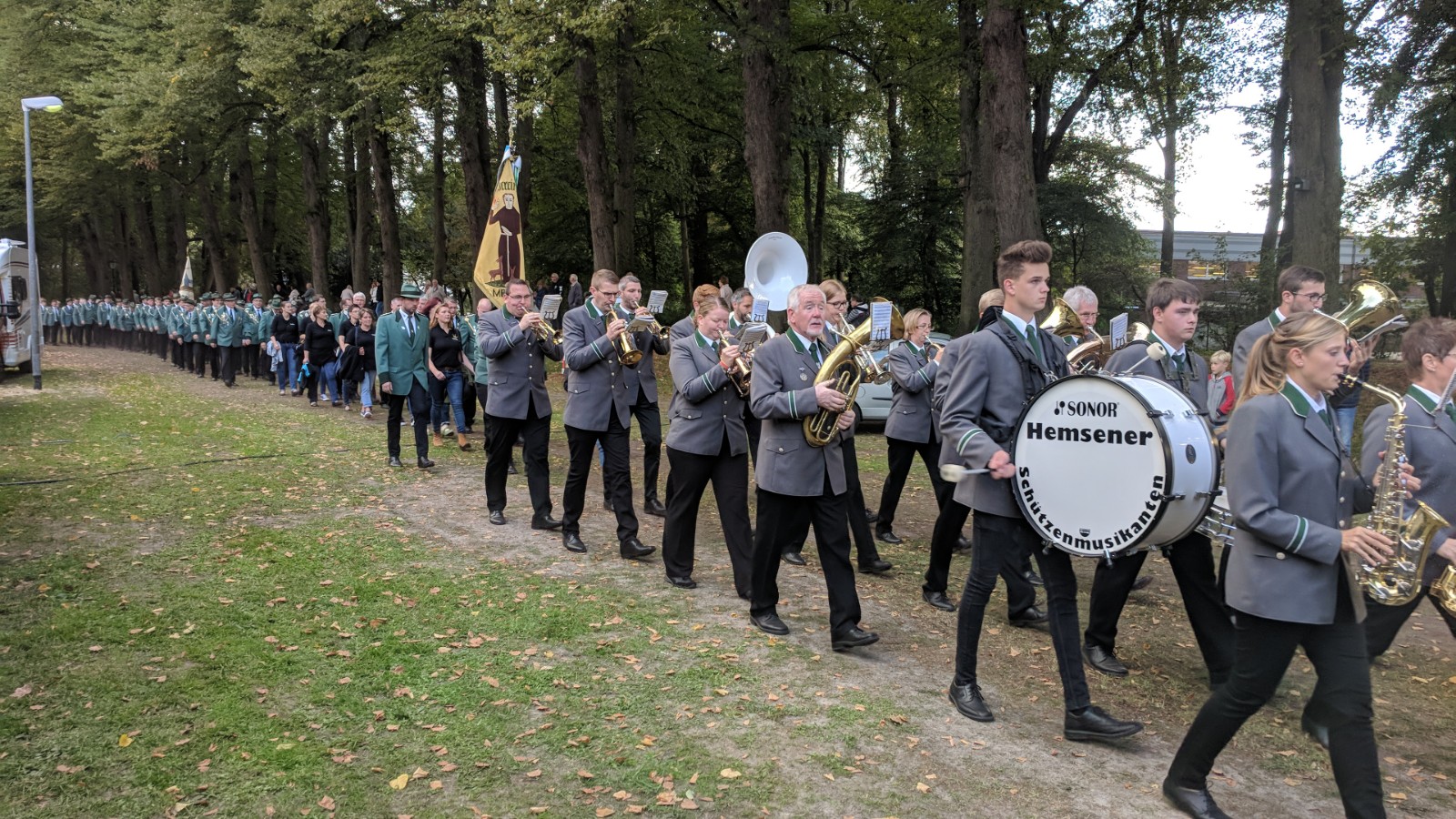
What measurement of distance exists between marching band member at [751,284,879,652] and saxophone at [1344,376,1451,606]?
8.66 feet

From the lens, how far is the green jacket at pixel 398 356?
470 inches

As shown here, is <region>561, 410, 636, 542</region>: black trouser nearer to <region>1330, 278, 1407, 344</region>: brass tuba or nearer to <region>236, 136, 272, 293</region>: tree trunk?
<region>1330, 278, 1407, 344</region>: brass tuba

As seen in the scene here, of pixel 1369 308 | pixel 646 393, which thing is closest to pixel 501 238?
pixel 646 393

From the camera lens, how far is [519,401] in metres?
9.12

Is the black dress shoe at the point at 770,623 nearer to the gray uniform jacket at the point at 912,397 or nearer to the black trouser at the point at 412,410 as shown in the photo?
the gray uniform jacket at the point at 912,397

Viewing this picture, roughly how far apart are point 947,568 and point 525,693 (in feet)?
10.3

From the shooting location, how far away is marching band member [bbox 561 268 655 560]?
816cm

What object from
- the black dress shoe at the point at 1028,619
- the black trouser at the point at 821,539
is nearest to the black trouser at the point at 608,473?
the black trouser at the point at 821,539

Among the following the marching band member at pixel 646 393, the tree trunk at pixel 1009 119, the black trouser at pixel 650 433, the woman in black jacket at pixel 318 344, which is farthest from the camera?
the woman in black jacket at pixel 318 344

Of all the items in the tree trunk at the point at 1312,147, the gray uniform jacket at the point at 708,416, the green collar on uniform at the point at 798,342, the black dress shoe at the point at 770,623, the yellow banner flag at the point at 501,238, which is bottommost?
the black dress shoe at the point at 770,623

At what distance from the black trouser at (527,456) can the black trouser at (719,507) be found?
2.00 meters

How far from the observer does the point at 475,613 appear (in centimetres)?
660

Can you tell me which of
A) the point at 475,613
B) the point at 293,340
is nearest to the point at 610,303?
the point at 475,613

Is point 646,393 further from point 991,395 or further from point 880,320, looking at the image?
point 991,395
